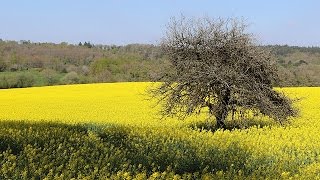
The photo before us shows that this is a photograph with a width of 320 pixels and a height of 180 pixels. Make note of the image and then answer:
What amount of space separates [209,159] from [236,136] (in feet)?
15.0

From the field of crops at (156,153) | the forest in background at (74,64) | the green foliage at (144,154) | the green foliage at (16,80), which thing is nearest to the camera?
the field of crops at (156,153)

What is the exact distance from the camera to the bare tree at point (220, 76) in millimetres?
18156

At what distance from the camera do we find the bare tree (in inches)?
715

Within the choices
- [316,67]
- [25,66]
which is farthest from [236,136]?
[25,66]

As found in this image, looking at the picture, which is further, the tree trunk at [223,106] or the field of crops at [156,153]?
the tree trunk at [223,106]

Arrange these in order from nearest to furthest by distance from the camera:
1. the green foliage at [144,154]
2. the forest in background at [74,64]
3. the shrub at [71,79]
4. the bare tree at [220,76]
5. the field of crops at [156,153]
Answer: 1. the field of crops at [156,153]
2. the green foliage at [144,154]
3. the bare tree at [220,76]
4. the forest in background at [74,64]
5. the shrub at [71,79]

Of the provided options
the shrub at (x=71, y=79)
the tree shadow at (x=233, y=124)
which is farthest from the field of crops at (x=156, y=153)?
the shrub at (x=71, y=79)

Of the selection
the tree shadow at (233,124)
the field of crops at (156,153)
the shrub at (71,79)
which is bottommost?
the shrub at (71,79)

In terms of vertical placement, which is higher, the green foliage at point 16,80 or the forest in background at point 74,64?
the forest in background at point 74,64

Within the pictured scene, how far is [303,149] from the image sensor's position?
492 inches

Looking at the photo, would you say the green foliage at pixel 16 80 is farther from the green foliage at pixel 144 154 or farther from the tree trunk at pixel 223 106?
the green foliage at pixel 144 154

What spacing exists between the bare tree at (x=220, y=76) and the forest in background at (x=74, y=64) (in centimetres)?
3224

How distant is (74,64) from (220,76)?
64.7 m

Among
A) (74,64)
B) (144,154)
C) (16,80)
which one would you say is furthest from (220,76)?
(74,64)
